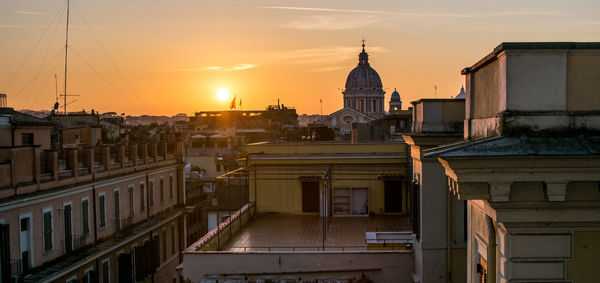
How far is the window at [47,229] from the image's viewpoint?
17.2 meters

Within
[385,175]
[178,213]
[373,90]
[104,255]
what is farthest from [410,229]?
[373,90]

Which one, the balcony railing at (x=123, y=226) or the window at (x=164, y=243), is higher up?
the balcony railing at (x=123, y=226)

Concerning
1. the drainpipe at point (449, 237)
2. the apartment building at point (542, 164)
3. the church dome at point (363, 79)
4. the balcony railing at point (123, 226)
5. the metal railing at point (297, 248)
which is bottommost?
the balcony railing at point (123, 226)

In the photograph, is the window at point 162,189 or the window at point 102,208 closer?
the window at point 102,208

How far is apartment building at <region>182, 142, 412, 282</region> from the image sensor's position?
56.2 feet

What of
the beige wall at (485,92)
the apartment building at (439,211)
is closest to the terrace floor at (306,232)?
the apartment building at (439,211)

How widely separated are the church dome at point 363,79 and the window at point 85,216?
92.3 metres

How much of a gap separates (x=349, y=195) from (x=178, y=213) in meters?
10.2

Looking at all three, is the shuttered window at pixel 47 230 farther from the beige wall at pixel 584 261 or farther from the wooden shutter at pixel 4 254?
the beige wall at pixel 584 261

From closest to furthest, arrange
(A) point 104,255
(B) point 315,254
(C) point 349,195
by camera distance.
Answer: (B) point 315,254 < (A) point 104,255 < (C) point 349,195

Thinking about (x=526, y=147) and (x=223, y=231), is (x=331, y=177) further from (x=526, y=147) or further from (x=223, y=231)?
(x=526, y=147)

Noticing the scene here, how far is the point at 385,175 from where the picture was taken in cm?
2164

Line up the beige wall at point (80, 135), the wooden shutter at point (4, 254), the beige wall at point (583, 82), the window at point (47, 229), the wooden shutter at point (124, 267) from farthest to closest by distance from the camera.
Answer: the beige wall at point (80, 135) < the wooden shutter at point (124, 267) < the window at point (47, 229) < the wooden shutter at point (4, 254) < the beige wall at point (583, 82)

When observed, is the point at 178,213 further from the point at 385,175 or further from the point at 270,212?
the point at 385,175
